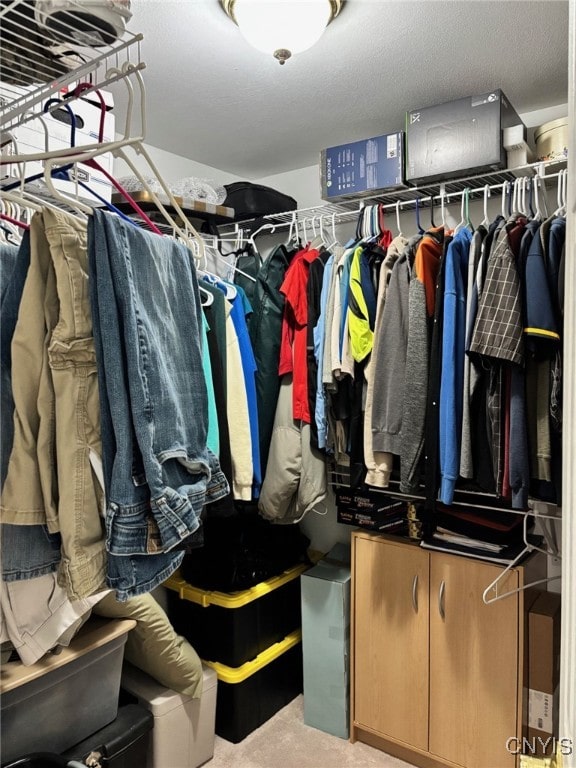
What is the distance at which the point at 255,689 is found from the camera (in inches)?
91.5

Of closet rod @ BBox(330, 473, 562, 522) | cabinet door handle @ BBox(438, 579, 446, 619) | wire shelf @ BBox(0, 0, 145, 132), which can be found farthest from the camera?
cabinet door handle @ BBox(438, 579, 446, 619)

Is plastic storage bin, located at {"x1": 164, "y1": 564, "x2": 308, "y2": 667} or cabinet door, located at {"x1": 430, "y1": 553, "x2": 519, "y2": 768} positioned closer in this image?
cabinet door, located at {"x1": 430, "y1": 553, "x2": 519, "y2": 768}

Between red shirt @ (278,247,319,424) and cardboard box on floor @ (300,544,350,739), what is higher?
red shirt @ (278,247,319,424)

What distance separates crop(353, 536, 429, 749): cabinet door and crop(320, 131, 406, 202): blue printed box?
1410mm

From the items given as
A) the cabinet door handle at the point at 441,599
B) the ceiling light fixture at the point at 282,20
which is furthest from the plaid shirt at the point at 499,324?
the ceiling light fixture at the point at 282,20

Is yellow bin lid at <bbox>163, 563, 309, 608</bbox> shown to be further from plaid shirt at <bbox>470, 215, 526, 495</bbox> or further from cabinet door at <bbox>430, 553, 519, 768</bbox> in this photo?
plaid shirt at <bbox>470, 215, 526, 495</bbox>

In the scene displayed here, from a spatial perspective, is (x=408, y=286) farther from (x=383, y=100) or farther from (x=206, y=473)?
(x=206, y=473)

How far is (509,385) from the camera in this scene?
1692 mm

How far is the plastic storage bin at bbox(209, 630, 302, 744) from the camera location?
7.38 feet

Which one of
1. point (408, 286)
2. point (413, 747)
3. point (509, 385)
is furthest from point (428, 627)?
point (408, 286)

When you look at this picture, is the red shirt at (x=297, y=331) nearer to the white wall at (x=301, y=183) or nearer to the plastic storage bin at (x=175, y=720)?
the white wall at (x=301, y=183)

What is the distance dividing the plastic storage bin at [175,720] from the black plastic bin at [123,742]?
0.16 feet

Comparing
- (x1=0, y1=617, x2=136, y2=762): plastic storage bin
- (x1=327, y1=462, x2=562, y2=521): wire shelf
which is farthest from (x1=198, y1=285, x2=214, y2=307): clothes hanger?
(x1=0, y1=617, x2=136, y2=762): plastic storage bin

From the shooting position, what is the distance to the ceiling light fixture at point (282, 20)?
5.01 feet
